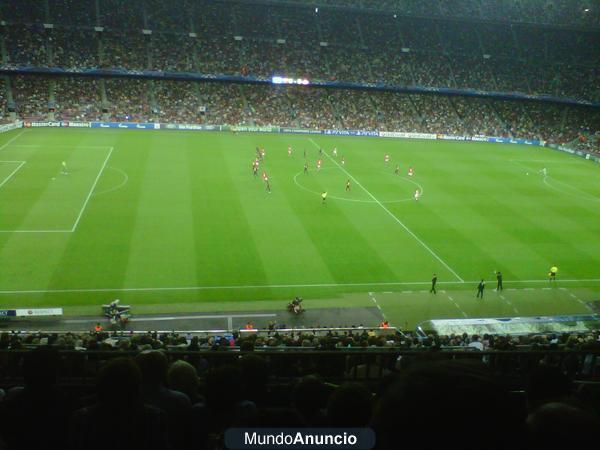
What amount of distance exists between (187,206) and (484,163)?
33.8 m

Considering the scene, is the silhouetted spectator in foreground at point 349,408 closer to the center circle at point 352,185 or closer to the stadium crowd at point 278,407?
the stadium crowd at point 278,407

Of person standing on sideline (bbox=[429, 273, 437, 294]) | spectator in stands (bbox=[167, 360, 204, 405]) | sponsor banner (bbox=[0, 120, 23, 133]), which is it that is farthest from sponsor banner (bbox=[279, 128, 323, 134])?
spectator in stands (bbox=[167, 360, 204, 405])

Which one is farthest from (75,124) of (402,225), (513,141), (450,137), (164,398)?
(164,398)

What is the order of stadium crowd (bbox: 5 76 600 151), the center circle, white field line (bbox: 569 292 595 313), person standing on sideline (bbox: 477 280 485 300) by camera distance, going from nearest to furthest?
white field line (bbox: 569 292 595 313)
person standing on sideline (bbox: 477 280 485 300)
the center circle
stadium crowd (bbox: 5 76 600 151)

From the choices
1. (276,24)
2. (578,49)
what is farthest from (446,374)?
(578,49)

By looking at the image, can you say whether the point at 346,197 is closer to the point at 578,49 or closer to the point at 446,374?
the point at 446,374

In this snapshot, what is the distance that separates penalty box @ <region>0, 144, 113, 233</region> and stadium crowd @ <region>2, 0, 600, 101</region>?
21478 mm

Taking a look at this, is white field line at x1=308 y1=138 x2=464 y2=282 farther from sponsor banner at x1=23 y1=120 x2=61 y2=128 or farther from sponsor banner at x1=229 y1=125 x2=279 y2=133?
sponsor banner at x1=23 y1=120 x2=61 y2=128

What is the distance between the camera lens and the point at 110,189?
4122 cm

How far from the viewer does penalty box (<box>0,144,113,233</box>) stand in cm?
3378

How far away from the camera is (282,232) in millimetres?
34469

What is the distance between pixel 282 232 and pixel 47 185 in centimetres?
1897

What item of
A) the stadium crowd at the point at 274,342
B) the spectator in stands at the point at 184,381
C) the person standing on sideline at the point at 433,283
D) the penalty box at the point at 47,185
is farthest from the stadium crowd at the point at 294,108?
the spectator in stands at the point at 184,381

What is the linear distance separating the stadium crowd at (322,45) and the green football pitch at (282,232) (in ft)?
63.8
